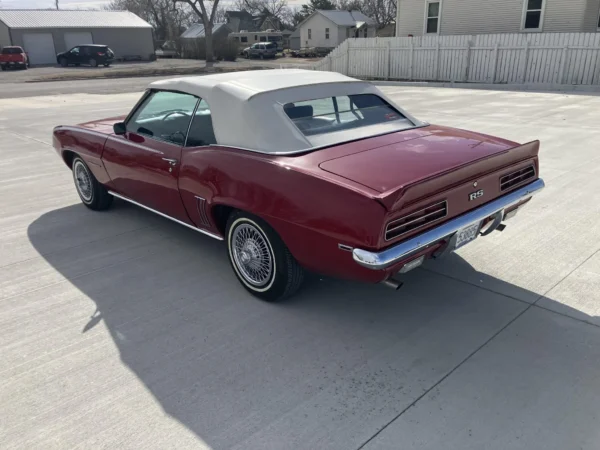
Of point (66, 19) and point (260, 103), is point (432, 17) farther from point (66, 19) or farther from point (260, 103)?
point (66, 19)

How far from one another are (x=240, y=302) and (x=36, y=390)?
4.59 feet

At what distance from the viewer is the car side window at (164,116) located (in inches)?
164

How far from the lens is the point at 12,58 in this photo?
37.3 metres

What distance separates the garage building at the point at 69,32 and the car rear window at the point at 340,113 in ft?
158

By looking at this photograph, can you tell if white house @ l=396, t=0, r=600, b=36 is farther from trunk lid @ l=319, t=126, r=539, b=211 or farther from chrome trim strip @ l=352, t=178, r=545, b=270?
chrome trim strip @ l=352, t=178, r=545, b=270

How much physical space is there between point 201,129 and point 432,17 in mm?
22270

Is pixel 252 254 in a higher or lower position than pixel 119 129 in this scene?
lower

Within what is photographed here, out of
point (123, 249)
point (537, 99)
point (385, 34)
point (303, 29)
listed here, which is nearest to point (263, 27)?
point (303, 29)

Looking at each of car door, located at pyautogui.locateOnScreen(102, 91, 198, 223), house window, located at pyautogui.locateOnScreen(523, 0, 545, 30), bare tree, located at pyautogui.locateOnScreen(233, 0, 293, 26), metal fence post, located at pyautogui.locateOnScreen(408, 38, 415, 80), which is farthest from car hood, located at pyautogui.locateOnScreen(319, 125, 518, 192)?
bare tree, located at pyautogui.locateOnScreen(233, 0, 293, 26)

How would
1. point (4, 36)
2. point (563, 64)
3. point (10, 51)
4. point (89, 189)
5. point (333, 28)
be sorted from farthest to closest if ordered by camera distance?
1. point (333, 28)
2. point (4, 36)
3. point (10, 51)
4. point (563, 64)
5. point (89, 189)

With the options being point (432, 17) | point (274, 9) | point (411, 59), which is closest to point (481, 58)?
point (411, 59)

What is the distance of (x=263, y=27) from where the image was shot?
3396 inches

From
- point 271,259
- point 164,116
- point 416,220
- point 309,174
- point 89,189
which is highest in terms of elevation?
point 164,116

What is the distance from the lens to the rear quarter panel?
9.20ft
